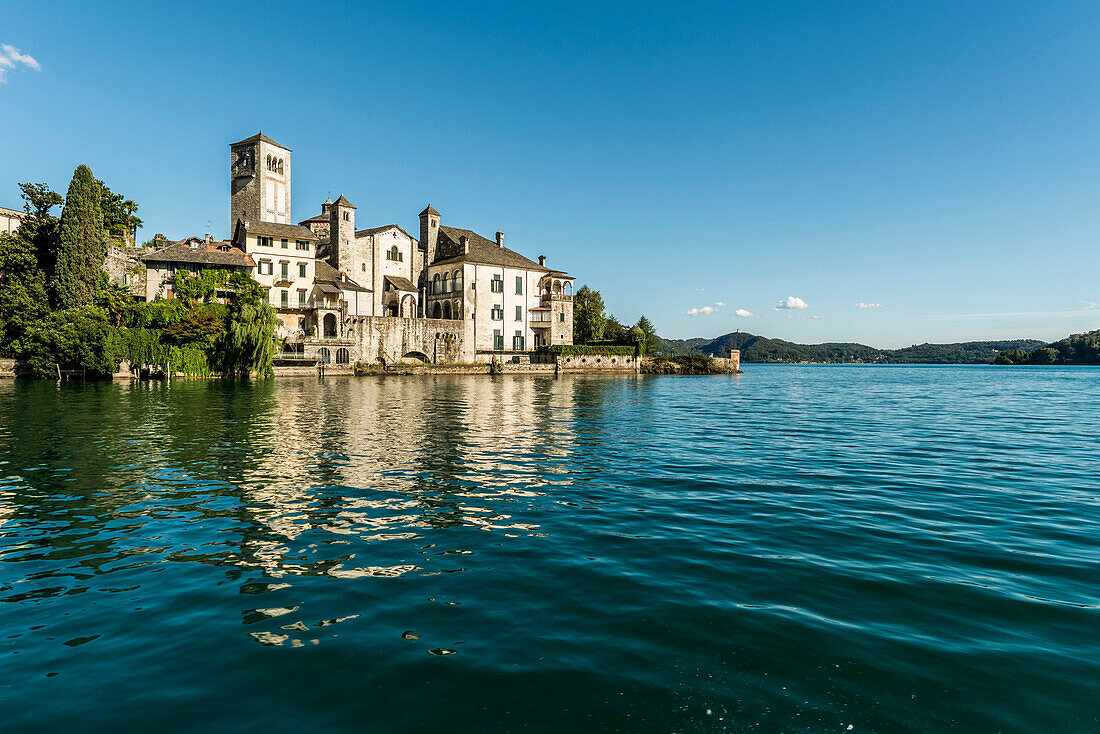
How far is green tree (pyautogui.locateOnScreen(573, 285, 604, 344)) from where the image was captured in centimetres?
8800

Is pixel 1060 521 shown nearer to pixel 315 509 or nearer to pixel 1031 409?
pixel 315 509

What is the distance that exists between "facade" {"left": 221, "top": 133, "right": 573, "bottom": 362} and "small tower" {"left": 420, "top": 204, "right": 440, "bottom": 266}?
140 millimetres

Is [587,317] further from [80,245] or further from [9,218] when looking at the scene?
[9,218]

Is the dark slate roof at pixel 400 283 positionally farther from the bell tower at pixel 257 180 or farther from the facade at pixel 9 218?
the facade at pixel 9 218

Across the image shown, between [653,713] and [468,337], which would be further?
[468,337]

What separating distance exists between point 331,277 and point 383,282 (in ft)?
24.5

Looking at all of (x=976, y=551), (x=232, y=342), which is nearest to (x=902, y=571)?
(x=976, y=551)

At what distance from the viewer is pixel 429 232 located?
76.8 m

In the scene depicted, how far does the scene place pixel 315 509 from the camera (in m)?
10.2

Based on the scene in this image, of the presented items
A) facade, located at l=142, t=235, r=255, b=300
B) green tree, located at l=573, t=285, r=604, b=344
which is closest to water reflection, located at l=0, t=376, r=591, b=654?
facade, located at l=142, t=235, r=255, b=300

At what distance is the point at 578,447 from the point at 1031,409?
32295 mm

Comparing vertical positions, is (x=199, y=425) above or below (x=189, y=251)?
below

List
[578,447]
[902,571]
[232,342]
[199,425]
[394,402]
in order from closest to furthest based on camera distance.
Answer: [902,571] → [578,447] → [199,425] → [394,402] → [232,342]

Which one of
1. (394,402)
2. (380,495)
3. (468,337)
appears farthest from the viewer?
(468,337)
